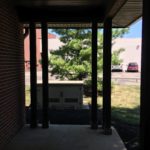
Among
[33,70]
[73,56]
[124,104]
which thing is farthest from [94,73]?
[73,56]

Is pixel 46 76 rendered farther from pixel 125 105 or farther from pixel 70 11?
pixel 125 105

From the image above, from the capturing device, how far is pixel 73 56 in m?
11.5

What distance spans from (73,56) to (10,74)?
20.5 feet

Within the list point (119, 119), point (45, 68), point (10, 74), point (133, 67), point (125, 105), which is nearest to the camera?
point (10, 74)

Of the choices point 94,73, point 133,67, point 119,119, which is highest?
point 94,73

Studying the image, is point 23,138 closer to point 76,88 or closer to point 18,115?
point 18,115

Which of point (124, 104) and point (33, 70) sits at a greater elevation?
point (33, 70)

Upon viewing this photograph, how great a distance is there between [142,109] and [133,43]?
30133 mm

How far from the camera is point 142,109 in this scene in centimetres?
224

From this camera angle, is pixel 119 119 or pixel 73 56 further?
pixel 73 56

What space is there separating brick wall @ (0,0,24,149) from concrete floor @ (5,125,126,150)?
28cm

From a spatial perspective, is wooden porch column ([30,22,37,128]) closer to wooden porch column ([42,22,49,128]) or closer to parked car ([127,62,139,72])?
wooden porch column ([42,22,49,128])

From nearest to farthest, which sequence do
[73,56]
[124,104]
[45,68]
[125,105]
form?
1. [45,68]
2. [125,105]
3. [124,104]
4. [73,56]

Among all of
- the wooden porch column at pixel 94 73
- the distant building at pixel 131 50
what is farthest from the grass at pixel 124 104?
the distant building at pixel 131 50
